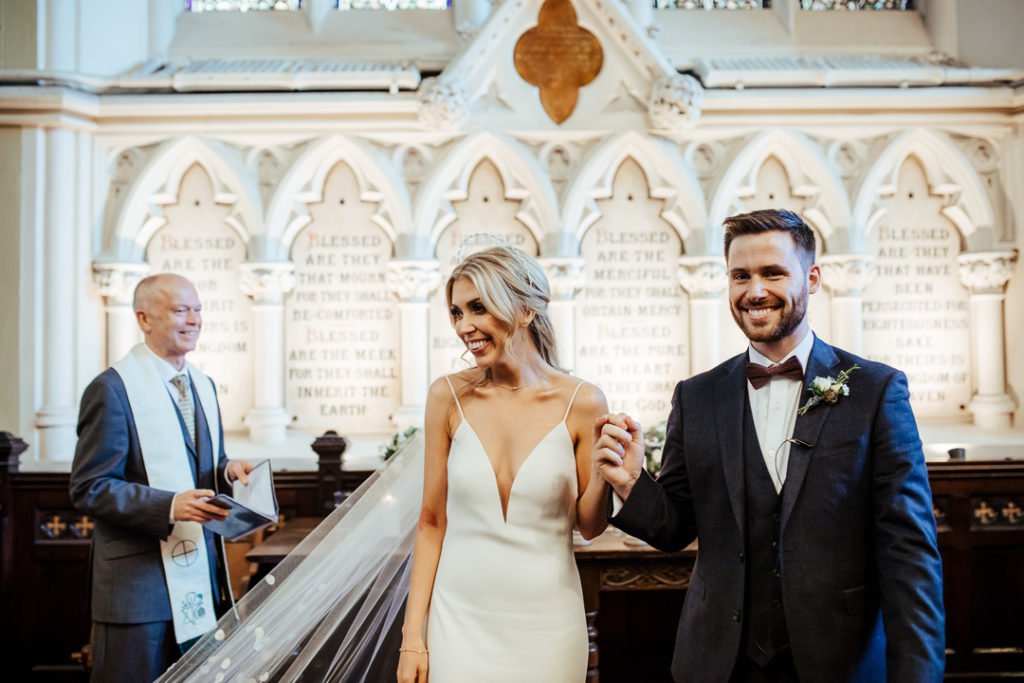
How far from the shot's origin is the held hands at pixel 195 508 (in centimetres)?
265

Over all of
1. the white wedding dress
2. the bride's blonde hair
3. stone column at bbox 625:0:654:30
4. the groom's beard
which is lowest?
the white wedding dress

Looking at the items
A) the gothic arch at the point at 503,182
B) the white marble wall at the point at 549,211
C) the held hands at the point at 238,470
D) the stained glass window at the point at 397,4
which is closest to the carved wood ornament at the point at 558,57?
the white marble wall at the point at 549,211

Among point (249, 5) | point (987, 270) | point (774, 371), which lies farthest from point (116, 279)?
point (987, 270)

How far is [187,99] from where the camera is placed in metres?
5.28

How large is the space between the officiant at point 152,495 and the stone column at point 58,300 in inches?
92.4

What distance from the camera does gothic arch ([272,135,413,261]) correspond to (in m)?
5.36

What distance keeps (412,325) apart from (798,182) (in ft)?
8.95

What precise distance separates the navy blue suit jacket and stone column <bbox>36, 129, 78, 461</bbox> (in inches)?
94.2

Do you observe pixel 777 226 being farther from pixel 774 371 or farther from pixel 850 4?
pixel 850 4

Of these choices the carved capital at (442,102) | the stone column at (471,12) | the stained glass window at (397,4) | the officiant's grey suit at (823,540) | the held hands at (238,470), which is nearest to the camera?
the officiant's grey suit at (823,540)

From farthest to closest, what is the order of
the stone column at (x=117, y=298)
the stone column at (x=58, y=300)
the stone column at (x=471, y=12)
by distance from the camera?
the stone column at (x=471, y=12)
the stone column at (x=117, y=298)
the stone column at (x=58, y=300)

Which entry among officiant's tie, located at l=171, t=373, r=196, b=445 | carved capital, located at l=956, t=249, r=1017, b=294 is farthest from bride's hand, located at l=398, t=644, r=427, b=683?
carved capital, located at l=956, t=249, r=1017, b=294

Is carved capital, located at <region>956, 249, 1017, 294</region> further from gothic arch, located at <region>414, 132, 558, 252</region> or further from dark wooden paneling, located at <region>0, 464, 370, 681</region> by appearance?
dark wooden paneling, located at <region>0, 464, 370, 681</region>

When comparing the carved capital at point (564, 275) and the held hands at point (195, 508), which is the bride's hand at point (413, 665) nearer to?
the held hands at point (195, 508)
